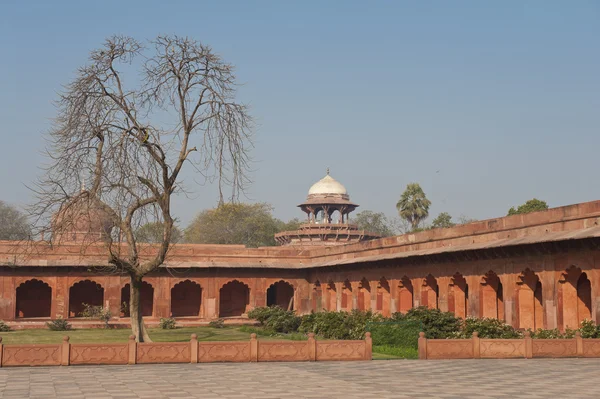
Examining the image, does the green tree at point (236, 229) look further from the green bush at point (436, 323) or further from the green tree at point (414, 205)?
the green bush at point (436, 323)

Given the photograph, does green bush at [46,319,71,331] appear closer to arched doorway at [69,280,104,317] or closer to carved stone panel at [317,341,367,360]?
arched doorway at [69,280,104,317]

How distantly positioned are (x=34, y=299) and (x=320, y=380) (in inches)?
1148

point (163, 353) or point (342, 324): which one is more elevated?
point (342, 324)

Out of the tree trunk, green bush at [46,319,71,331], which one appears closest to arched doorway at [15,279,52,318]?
green bush at [46,319,71,331]

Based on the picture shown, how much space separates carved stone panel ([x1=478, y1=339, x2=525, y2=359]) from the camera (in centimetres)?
1975

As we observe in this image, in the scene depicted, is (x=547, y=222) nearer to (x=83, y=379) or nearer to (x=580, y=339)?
(x=580, y=339)

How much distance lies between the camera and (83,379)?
15508 mm

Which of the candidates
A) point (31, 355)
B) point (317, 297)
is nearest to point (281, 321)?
point (317, 297)

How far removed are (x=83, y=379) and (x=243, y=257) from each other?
26991mm

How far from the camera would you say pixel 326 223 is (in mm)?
64375

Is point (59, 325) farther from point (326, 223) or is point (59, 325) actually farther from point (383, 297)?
point (326, 223)

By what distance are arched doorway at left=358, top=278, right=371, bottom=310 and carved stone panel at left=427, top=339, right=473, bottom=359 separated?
17.3 metres

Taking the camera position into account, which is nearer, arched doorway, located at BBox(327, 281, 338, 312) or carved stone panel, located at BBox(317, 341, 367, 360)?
carved stone panel, located at BBox(317, 341, 367, 360)

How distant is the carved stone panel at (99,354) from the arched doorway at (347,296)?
22.1 m
